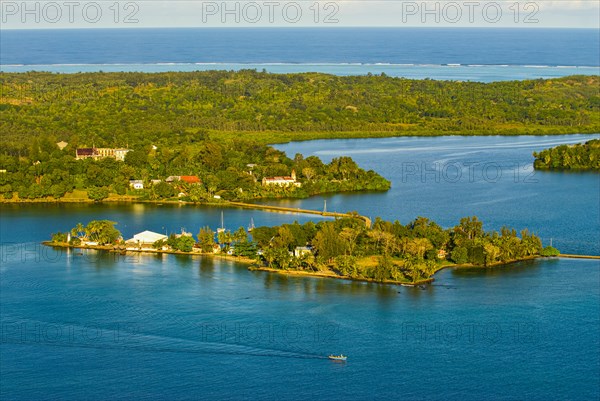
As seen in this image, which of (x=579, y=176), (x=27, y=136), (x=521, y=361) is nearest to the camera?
(x=521, y=361)

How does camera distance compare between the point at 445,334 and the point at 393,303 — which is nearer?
the point at 445,334

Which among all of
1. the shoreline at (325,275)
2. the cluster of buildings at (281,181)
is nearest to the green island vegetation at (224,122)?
the cluster of buildings at (281,181)

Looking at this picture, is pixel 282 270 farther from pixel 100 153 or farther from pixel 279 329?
pixel 100 153

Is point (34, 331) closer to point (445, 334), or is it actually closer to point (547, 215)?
point (445, 334)

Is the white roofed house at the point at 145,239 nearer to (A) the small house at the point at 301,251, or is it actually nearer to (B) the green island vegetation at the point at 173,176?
(A) the small house at the point at 301,251

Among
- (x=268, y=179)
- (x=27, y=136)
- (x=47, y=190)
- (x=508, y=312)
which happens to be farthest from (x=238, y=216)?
(x=27, y=136)

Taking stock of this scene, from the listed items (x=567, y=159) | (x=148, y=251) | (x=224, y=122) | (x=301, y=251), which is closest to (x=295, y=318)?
(x=301, y=251)
